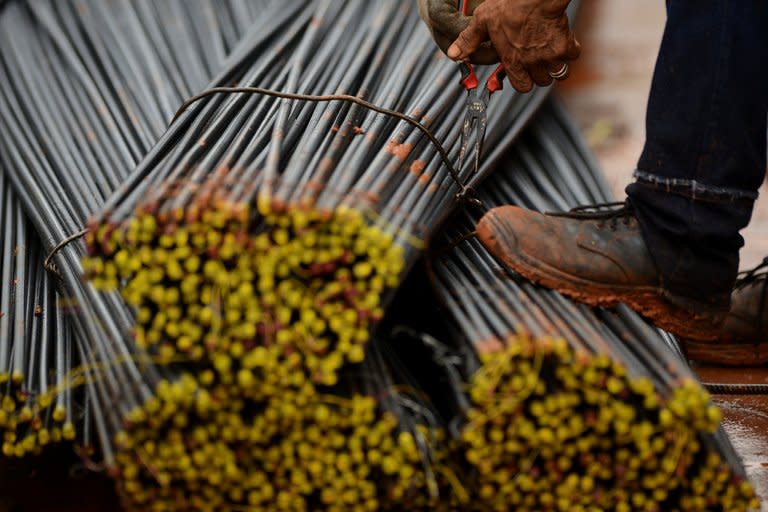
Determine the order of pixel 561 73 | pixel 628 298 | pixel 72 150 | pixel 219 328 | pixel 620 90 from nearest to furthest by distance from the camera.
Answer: pixel 219 328 → pixel 628 298 → pixel 561 73 → pixel 72 150 → pixel 620 90

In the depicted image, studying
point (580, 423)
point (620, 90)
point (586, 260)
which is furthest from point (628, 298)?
point (620, 90)

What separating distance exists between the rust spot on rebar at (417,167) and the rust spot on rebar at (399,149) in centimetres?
2

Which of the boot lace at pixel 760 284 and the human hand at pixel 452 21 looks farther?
the boot lace at pixel 760 284

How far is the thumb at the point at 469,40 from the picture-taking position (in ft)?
6.11

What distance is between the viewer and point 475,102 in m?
2.03

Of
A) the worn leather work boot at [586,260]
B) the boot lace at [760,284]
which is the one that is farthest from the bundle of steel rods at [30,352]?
the boot lace at [760,284]

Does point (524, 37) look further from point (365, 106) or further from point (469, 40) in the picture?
point (365, 106)

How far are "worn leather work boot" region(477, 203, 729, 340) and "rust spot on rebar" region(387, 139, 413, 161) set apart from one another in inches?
8.1

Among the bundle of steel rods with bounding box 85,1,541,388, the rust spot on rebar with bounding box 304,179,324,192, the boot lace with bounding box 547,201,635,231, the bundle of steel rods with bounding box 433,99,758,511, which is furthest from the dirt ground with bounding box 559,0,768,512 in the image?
the rust spot on rebar with bounding box 304,179,324,192

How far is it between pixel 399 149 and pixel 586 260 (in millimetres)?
421

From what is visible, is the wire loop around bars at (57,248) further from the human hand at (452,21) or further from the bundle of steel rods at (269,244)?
the human hand at (452,21)

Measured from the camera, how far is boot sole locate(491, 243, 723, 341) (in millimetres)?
1766

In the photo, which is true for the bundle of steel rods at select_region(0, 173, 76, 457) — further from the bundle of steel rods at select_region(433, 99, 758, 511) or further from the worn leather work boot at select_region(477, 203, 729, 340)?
the worn leather work boot at select_region(477, 203, 729, 340)

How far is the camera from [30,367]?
1.75 m
